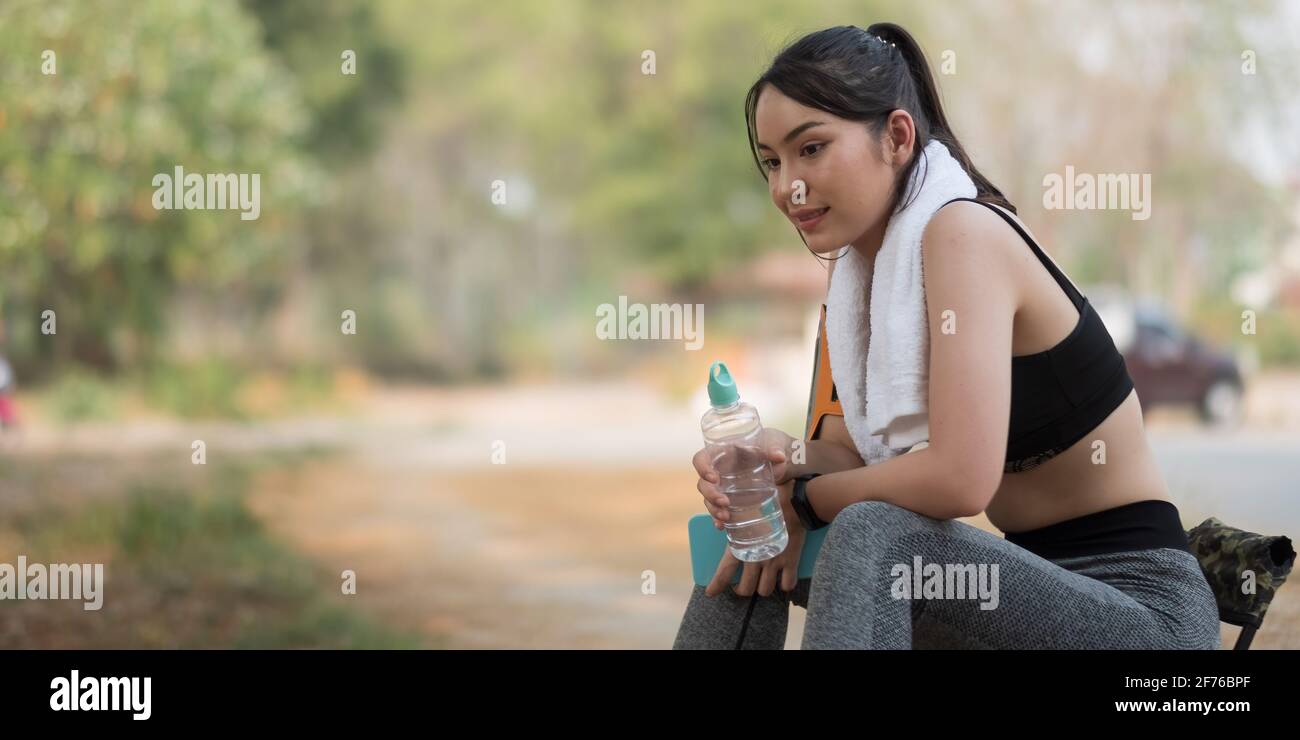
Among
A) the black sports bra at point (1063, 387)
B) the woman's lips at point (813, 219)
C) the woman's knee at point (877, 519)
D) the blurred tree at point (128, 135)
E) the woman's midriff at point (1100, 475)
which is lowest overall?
the woman's knee at point (877, 519)

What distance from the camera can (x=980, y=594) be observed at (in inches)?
53.1

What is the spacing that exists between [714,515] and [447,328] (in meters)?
14.3

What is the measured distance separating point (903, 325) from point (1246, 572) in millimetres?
505

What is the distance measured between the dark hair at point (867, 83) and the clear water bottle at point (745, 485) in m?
0.31

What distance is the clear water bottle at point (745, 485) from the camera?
1.51 metres

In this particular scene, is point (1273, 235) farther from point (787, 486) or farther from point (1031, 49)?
point (787, 486)

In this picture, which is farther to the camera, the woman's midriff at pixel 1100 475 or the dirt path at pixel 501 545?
the dirt path at pixel 501 545

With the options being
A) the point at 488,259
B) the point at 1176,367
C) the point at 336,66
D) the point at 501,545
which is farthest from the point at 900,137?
the point at 488,259

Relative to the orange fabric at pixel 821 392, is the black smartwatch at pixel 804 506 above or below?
below

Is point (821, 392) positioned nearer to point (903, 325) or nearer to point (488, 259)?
point (903, 325)

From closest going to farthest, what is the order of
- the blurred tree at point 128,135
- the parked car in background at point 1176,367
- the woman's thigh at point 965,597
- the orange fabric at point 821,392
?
the woman's thigh at point 965,597, the orange fabric at point 821,392, the blurred tree at point 128,135, the parked car in background at point 1176,367

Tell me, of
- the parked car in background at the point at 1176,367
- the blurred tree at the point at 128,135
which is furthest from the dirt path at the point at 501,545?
the parked car in background at the point at 1176,367

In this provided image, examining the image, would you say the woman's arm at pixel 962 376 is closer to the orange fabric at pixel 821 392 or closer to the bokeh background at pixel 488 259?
the orange fabric at pixel 821 392

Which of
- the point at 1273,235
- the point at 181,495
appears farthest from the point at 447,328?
the point at 1273,235
